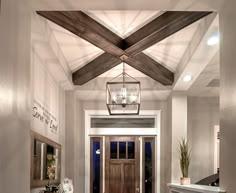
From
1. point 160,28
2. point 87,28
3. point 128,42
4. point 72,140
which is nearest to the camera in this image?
point 160,28

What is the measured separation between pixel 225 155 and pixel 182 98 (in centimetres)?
516

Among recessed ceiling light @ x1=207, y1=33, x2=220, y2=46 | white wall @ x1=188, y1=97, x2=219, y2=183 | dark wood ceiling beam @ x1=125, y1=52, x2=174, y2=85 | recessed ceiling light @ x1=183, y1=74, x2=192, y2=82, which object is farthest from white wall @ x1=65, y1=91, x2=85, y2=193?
recessed ceiling light @ x1=207, y1=33, x2=220, y2=46

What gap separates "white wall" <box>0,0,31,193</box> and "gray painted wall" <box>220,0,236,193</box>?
5.77ft

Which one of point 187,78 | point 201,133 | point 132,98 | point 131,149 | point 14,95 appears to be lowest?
point 131,149

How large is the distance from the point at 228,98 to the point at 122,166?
6847mm

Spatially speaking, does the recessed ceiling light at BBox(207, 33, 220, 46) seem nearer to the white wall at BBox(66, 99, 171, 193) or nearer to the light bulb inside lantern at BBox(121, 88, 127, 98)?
the light bulb inside lantern at BBox(121, 88, 127, 98)

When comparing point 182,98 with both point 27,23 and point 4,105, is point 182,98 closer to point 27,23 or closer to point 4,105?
point 27,23

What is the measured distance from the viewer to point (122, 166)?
10.6 meters

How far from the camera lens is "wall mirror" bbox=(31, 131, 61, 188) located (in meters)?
5.98

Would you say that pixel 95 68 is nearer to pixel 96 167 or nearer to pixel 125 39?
pixel 125 39

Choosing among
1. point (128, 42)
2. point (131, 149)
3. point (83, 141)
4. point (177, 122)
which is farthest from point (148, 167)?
point (128, 42)

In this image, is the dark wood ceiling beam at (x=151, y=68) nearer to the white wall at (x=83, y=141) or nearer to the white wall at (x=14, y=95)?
the white wall at (x=83, y=141)

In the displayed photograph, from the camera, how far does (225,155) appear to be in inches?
159

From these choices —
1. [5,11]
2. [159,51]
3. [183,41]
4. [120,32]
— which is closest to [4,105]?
[5,11]
